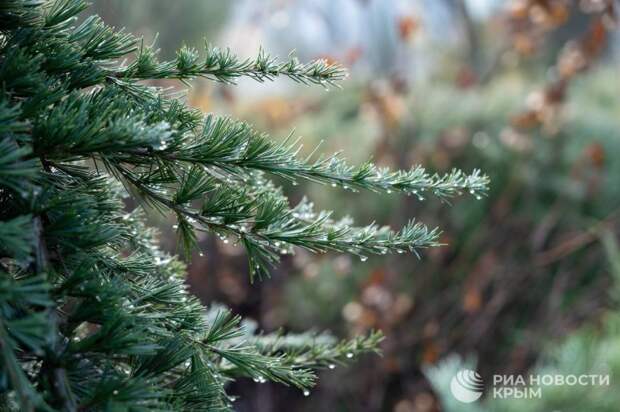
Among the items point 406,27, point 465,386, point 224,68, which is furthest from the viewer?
point 406,27

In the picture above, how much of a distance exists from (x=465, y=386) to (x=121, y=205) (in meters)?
1.17

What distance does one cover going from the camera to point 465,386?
5.48 feet

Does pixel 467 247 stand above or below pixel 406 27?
below

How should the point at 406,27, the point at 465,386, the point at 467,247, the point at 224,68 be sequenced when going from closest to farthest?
1. the point at 224,68
2. the point at 465,386
3. the point at 467,247
4. the point at 406,27

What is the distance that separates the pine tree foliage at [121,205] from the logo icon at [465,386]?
970mm

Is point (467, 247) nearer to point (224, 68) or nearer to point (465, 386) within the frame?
point (465, 386)

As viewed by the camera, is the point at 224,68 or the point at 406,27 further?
the point at 406,27

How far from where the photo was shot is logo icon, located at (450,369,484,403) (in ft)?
5.24

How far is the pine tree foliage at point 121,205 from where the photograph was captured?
1.88ft

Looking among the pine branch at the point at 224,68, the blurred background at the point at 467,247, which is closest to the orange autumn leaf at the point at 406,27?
the blurred background at the point at 467,247

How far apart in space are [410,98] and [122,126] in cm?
286

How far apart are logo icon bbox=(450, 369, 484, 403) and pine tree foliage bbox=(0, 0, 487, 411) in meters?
0.97

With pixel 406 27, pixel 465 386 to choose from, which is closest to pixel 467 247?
pixel 406 27

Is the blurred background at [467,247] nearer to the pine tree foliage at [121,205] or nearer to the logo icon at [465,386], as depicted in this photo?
the logo icon at [465,386]
